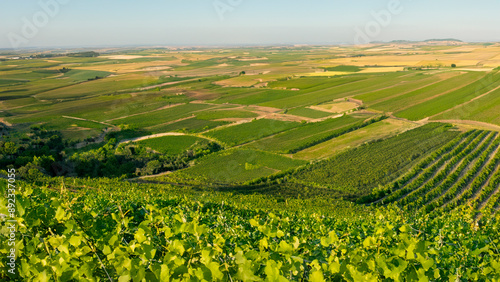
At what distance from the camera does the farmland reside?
242cm

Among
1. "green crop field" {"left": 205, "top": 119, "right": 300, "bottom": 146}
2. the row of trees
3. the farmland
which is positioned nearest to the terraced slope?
the farmland

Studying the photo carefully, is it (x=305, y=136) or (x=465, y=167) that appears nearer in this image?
(x=465, y=167)

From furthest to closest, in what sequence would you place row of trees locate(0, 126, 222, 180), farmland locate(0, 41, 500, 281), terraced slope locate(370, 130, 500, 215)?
1. row of trees locate(0, 126, 222, 180)
2. terraced slope locate(370, 130, 500, 215)
3. farmland locate(0, 41, 500, 281)

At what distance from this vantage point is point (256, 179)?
3120cm

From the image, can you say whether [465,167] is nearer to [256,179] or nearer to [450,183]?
[450,183]

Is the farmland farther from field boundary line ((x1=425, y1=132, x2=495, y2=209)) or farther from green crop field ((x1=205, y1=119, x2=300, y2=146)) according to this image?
green crop field ((x1=205, y1=119, x2=300, y2=146))

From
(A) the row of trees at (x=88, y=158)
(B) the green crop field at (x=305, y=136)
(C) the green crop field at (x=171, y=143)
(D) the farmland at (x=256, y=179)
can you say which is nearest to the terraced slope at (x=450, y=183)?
(D) the farmland at (x=256, y=179)

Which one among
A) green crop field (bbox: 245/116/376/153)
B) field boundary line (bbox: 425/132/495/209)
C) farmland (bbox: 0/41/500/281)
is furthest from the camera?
green crop field (bbox: 245/116/376/153)

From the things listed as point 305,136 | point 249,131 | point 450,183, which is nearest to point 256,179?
point 305,136

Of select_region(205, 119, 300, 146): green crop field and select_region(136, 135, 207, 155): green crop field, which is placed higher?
select_region(205, 119, 300, 146): green crop field

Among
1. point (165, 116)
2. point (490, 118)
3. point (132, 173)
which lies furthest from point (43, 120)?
point (490, 118)

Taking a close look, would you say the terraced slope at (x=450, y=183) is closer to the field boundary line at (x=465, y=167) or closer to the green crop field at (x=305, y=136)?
the field boundary line at (x=465, y=167)

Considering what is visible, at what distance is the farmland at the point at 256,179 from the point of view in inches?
95.1

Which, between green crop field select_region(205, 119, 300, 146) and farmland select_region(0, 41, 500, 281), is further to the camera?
green crop field select_region(205, 119, 300, 146)
